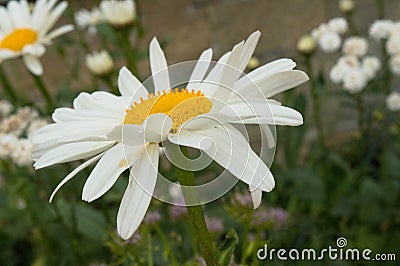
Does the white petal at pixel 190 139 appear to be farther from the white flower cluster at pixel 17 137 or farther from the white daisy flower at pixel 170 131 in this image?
the white flower cluster at pixel 17 137

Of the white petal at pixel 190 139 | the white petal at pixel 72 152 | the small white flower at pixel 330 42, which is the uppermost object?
the white petal at pixel 190 139

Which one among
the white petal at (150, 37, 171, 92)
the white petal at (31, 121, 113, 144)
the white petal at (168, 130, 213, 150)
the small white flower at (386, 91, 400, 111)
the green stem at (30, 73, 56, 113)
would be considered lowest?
the small white flower at (386, 91, 400, 111)

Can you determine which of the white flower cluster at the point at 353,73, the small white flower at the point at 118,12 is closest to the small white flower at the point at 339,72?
the white flower cluster at the point at 353,73

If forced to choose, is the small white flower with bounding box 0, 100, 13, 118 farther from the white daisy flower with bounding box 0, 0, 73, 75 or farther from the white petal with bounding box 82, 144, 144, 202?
the white petal with bounding box 82, 144, 144, 202

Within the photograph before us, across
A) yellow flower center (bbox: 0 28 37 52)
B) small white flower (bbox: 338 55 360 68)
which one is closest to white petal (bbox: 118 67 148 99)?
yellow flower center (bbox: 0 28 37 52)

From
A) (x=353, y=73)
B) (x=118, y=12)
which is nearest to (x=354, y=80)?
(x=353, y=73)

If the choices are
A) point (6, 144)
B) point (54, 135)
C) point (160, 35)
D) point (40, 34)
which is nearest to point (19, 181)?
point (6, 144)
